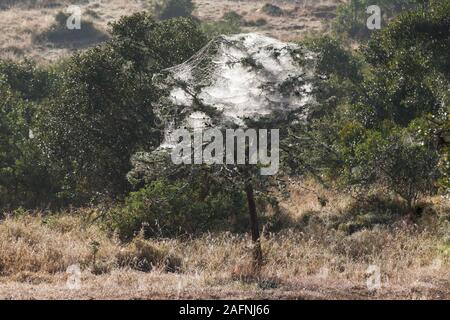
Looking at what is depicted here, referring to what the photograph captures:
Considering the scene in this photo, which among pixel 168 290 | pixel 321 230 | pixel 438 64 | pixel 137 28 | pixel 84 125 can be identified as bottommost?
pixel 321 230

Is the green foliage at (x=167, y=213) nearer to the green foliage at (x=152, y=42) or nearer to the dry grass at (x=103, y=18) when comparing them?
the green foliage at (x=152, y=42)

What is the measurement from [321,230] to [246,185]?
4.64 m

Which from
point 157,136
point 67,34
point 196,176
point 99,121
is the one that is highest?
point 67,34

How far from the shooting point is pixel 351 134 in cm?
1527

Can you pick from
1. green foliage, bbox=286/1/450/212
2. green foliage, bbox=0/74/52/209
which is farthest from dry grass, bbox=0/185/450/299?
green foliage, bbox=0/74/52/209

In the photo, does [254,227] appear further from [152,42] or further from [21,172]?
[21,172]

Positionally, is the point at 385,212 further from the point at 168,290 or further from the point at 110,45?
the point at 110,45

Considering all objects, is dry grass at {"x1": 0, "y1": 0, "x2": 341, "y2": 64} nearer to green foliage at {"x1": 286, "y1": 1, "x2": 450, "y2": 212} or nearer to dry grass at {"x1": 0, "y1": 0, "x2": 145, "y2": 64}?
dry grass at {"x1": 0, "y1": 0, "x2": 145, "y2": 64}

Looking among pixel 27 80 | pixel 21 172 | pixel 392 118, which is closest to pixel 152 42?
pixel 21 172

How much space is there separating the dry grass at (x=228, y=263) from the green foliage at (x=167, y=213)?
53 cm

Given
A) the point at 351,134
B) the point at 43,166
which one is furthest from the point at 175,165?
the point at 43,166

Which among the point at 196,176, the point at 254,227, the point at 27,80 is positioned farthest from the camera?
the point at 27,80

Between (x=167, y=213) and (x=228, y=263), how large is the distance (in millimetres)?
3605

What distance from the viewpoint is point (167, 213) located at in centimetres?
1283
